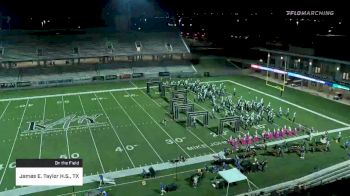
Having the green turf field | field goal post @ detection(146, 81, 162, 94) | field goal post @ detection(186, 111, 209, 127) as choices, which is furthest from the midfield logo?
field goal post @ detection(146, 81, 162, 94)

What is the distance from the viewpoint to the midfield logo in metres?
28.2

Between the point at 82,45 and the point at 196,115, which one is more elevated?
the point at 82,45

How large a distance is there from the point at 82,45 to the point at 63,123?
2781 centimetres

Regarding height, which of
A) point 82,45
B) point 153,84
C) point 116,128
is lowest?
point 116,128

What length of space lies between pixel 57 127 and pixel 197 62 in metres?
33.8

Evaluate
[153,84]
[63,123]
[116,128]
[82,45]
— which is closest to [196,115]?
[116,128]

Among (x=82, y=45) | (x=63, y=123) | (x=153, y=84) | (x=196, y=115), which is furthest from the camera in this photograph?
(x=82, y=45)

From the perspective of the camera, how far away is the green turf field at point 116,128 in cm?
2241

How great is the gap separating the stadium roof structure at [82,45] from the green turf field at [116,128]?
1019cm

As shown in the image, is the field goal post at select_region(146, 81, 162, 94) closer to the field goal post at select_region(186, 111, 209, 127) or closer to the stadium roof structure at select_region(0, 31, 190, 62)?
the field goal post at select_region(186, 111, 209, 127)

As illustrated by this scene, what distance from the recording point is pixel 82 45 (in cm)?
5478

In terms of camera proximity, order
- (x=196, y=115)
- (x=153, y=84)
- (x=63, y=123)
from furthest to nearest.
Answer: (x=153, y=84)
(x=63, y=123)
(x=196, y=115)

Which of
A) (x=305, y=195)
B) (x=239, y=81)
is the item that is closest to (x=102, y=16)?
(x=239, y=81)

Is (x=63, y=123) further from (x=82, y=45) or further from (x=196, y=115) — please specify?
(x=82, y=45)
